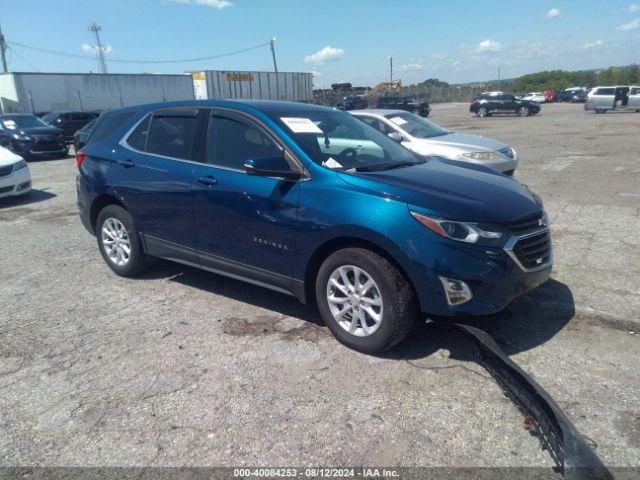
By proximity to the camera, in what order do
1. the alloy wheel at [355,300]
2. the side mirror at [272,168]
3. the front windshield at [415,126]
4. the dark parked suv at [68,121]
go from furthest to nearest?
the dark parked suv at [68,121] < the front windshield at [415,126] < the side mirror at [272,168] < the alloy wheel at [355,300]

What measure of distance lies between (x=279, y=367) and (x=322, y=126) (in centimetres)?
213

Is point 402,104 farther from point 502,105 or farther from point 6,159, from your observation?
point 6,159

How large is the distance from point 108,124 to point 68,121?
61.0ft

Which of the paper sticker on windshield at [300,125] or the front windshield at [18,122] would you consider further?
the front windshield at [18,122]

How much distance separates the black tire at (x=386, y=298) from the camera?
3.38m

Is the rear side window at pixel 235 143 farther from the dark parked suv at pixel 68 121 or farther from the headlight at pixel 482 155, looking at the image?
the dark parked suv at pixel 68 121

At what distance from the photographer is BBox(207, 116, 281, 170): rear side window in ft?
13.6

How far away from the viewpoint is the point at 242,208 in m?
4.05

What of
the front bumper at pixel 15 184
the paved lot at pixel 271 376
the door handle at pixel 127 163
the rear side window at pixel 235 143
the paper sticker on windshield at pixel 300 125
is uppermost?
the paper sticker on windshield at pixel 300 125

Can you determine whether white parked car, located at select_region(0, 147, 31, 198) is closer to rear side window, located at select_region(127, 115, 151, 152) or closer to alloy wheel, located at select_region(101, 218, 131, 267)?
alloy wheel, located at select_region(101, 218, 131, 267)

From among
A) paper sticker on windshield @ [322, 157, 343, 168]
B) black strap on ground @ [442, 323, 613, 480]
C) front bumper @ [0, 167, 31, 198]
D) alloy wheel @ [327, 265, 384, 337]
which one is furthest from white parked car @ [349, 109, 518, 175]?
front bumper @ [0, 167, 31, 198]

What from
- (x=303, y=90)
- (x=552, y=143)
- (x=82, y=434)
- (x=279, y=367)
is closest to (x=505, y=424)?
(x=279, y=367)

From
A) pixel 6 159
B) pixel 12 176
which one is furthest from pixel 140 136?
pixel 6 159

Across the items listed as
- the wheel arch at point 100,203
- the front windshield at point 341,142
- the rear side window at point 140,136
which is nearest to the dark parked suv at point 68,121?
the wheel arch at point 100,203
